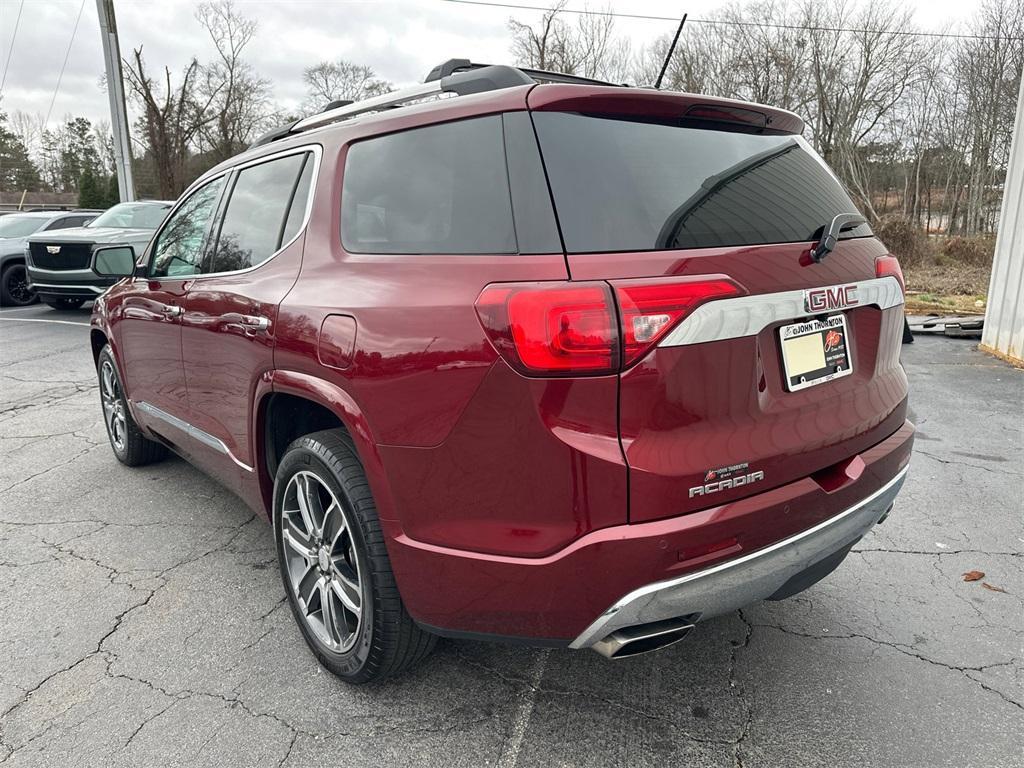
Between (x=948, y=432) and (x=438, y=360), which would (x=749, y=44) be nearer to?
(x=948, y=432)

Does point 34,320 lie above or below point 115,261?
below

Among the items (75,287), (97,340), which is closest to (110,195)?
(75,287)

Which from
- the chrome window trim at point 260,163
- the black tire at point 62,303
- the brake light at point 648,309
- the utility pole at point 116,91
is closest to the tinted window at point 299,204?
the chrome window trim at point 260,163

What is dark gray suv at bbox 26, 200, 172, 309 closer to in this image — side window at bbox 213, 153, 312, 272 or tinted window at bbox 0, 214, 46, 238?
tinted window at bbox 0, 214, 46, 238

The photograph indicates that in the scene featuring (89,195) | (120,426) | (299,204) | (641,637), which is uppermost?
(89,195)

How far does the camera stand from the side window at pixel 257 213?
8.64ft

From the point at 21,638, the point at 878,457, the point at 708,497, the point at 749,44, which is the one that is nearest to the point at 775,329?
the point at 708,497

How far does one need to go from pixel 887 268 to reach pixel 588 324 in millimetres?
1299

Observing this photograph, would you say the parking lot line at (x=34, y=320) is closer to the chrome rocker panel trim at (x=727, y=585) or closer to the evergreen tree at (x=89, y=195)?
the chrome rocker panel trim at (x=727, y=585)

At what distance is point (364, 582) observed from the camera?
2117mm

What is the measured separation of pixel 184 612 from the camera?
2811 millimetres

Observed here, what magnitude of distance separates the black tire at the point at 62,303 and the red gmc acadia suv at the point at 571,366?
1199 cm

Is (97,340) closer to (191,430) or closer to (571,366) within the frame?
(191,430)

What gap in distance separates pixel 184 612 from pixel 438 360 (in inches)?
70.7
